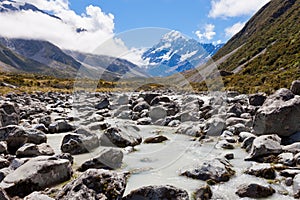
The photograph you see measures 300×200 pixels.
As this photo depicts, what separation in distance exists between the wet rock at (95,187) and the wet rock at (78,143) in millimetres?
5575

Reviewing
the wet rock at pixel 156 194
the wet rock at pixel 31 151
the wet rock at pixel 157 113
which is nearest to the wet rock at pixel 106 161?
the wet rock at pixel 31 151

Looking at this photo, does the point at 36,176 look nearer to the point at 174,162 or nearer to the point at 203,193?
the point at 203,193

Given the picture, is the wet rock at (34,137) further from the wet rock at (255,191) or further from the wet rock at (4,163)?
the wet rock at (255,191)

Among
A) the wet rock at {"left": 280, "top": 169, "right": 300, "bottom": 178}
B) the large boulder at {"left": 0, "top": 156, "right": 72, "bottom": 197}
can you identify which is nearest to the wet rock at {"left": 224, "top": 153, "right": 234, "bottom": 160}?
the wet rock at {"left": 280, "top": 169, "right": 300, "bottom": 178}

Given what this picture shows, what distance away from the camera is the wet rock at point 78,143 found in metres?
12.8

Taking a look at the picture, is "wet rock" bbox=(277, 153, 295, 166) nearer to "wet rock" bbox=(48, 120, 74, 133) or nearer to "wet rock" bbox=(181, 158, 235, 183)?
"wet rock" bbox=(181, 158, 235, 183)

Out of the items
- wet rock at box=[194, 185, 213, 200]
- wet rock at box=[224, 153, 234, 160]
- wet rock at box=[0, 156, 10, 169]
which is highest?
wet rock at box=[0, 156, 10, 169]

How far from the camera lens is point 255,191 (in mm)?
8164

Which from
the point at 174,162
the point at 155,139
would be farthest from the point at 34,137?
the point at 174,162

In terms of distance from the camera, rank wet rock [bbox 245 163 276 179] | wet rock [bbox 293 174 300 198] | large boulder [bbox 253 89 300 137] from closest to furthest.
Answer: wet rock [bbox 293 174 300 198] → wet rock [bbox 245 163 276 179] → large boulder [bbox 253 89 300 137]

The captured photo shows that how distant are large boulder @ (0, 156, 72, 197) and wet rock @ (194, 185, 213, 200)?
4.07 m

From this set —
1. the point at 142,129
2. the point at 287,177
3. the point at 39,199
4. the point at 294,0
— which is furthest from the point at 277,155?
the point at 294,0

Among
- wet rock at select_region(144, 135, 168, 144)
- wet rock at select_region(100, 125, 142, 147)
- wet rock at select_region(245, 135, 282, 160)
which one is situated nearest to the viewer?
wet rock at select_region(245, 135, 282, 160)

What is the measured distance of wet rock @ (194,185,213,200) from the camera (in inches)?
319
